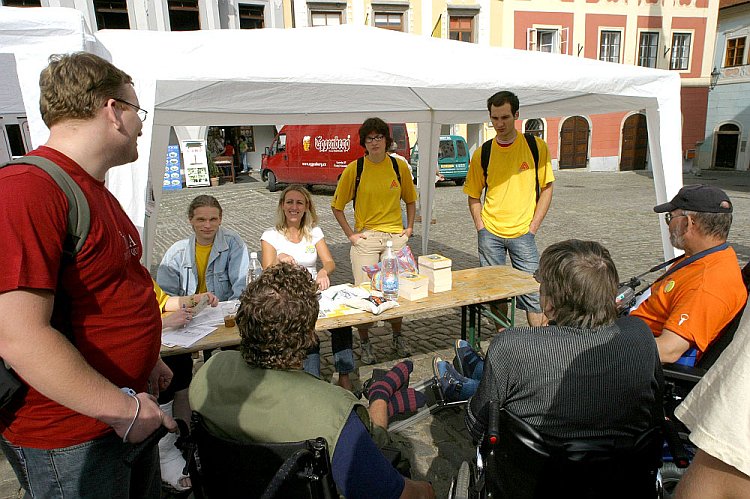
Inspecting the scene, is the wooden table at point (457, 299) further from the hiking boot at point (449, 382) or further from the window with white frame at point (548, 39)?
the window with white frame at point (548, 39)

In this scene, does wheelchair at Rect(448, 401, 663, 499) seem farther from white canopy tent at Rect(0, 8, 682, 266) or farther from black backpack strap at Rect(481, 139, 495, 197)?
black backpack strap at Rect(481, 139, 495, 197)

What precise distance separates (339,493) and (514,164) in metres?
3.20

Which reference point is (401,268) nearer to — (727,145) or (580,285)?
(580,285)

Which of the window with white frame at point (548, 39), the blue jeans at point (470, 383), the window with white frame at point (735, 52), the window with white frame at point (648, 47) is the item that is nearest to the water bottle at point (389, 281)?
the blue jeans at point (470, 383)

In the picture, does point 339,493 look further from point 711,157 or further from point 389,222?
point 711,157

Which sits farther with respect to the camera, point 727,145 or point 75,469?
point 727,145

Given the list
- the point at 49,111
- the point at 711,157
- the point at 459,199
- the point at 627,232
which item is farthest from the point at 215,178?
the point at 711,157

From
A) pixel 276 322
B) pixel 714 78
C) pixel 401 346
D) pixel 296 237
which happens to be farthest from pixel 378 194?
pixel 714 78

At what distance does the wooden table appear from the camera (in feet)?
8.03

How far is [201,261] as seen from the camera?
3.15 metres

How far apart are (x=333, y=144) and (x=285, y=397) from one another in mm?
12562

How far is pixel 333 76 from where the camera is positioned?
9.41 feet

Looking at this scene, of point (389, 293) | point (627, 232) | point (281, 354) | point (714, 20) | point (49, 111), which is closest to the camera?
point (49, 111)

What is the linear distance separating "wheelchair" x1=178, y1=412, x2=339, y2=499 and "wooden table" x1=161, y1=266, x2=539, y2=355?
107 cm
